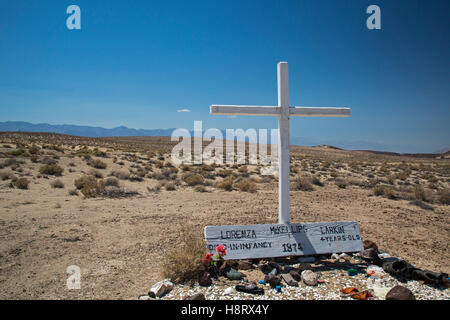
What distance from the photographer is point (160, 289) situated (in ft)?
12.0

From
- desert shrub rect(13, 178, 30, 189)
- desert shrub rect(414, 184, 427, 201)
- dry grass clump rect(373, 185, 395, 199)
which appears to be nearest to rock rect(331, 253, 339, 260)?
dry grass clump rect(373, 185, 395, 199)

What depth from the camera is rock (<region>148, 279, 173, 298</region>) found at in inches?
142

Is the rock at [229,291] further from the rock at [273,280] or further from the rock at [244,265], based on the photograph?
the rock at [244,265]

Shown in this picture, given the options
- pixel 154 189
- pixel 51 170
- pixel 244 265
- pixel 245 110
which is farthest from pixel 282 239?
pixel 51 170

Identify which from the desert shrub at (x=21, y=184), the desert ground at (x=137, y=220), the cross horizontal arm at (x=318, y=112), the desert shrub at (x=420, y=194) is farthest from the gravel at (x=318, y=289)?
the desert shrub at (x=21, y=184)

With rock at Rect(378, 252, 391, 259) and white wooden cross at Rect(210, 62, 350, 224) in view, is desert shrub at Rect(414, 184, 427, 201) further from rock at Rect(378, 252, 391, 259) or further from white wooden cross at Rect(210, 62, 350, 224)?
white wooden cross at Rect(210, 62, 350, 224)

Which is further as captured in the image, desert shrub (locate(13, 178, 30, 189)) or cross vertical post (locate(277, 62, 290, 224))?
desert shrub (locate(13, 178, 30, 189))

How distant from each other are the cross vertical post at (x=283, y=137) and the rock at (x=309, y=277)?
111 cm

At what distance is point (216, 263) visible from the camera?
169 inches

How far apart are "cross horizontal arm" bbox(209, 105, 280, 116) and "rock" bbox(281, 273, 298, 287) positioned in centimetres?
283

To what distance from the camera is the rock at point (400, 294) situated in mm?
3287

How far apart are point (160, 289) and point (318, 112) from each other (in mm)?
4280

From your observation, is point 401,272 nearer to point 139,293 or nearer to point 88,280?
point 139,293

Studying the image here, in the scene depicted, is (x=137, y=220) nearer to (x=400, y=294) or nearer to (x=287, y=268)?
(x=287, y=268)
